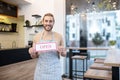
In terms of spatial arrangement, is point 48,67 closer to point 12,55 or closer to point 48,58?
point 48,58

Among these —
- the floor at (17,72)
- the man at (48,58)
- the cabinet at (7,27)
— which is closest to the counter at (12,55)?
the floor at (17,72)

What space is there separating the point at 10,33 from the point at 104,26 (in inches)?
170

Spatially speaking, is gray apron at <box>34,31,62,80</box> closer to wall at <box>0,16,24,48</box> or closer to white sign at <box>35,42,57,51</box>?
white sign at <box>35,42,57,51</box>

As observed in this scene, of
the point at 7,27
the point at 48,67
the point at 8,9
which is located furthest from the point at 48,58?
the point at 7,27

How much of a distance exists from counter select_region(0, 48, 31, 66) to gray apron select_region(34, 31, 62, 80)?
3813 millimetres

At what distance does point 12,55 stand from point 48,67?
4304 mm

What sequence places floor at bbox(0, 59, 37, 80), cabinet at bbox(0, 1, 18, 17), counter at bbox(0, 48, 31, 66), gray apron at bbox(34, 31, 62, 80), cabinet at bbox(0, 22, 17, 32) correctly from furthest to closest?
cabinet at bbox(0, 22, 17, 32), cabinet at bbox(0, 1, 18, 17), counter at bbox(0, 48, 31, 66), floor at bbox(0, 59, 37, 80), gray apron at bbox(34, 31, 62, 80)

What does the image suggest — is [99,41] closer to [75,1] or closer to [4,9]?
[75,1]

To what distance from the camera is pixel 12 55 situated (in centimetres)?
556

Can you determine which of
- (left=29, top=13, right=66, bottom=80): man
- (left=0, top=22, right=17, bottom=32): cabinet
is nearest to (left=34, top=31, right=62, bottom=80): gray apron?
(left=29, top=13, right=66, bottom=80): man

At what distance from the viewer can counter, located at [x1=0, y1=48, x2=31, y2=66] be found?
16.7ft

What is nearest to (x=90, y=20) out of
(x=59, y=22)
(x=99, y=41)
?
(x=99, y=41)

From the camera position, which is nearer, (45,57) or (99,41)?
(45,57)

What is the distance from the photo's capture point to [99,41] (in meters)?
6.00
